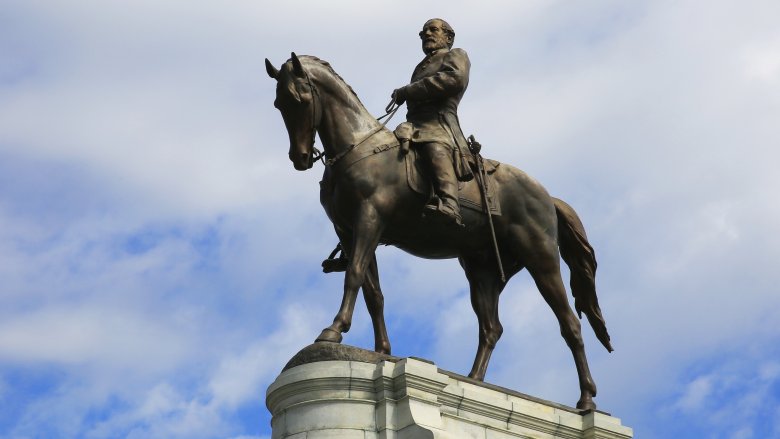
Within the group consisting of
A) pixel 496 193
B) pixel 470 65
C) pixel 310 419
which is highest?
pixel 470 65

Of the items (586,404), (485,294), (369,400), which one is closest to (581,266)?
(485,294)

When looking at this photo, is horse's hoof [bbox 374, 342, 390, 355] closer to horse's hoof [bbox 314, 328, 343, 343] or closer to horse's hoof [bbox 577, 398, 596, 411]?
horse's hoof [bbox 314, 328, 343, 343]

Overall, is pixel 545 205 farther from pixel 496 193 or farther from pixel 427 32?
pixel 427 32

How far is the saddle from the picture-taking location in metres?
21.0

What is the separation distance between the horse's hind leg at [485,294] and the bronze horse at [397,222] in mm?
14

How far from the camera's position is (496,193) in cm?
2180

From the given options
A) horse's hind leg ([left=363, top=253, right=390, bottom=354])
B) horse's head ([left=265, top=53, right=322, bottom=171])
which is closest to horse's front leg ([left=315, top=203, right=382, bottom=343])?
horse's hind leg ([left=363, top=253, right=390, bottom=354])

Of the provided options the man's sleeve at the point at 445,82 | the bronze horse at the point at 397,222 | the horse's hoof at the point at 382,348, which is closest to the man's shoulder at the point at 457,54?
the man's sleeve at the point at 445,82

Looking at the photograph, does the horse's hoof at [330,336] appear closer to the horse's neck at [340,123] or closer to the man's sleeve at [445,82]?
the horse's neck at [340,123]

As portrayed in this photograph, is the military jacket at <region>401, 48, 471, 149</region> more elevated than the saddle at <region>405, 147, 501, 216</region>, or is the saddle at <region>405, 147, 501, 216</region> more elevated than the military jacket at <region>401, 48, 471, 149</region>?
the military jacket at <region>401, 48, 471, 149</region>

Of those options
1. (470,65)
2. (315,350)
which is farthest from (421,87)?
(315,350)

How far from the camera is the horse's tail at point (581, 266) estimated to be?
75.3 feet

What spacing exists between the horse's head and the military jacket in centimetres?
145

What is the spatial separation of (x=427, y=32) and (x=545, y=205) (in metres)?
2.96
